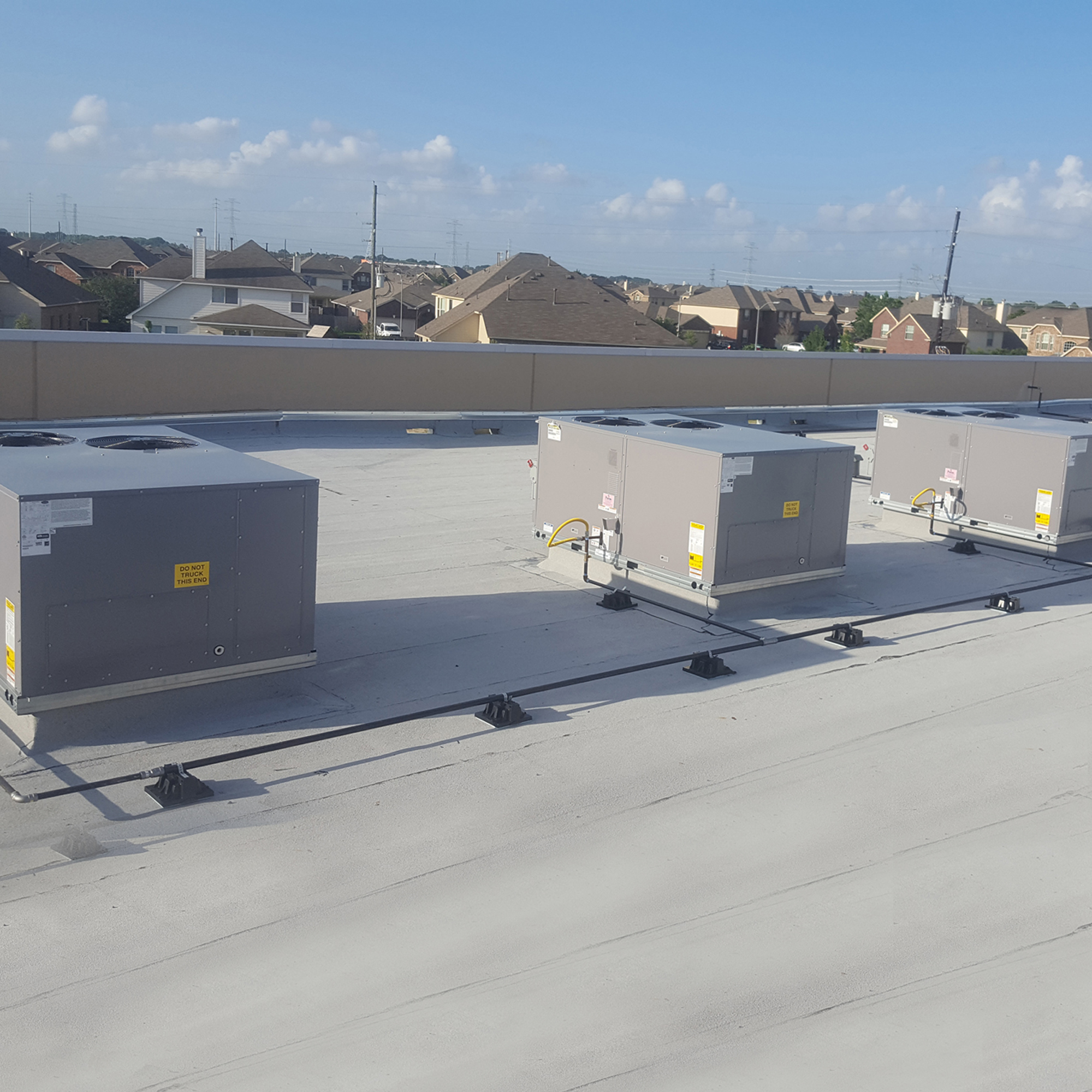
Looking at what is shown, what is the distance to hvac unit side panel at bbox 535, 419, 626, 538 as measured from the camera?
34.3 ft

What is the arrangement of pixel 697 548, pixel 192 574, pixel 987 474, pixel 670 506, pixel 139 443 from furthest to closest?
pixel 987 474 < pixel 670 506 < pixel 697 548 < pixel 139 443 < pixel 192 574

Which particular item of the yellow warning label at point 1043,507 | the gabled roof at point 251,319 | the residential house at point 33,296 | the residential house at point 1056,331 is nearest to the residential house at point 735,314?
the residential house at point 1056,331

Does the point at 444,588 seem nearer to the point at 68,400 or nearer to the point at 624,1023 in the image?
the point at 624,1023

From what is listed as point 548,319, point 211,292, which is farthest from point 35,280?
point 548,319

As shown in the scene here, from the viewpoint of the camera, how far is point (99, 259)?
104 metres

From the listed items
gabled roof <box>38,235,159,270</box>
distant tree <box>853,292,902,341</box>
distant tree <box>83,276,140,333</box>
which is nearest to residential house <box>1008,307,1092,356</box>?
distant tree <box>853,292,902,341</box>

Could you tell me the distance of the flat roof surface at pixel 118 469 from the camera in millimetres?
6680

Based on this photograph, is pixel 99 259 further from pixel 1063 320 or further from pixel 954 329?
pixel 1063 320

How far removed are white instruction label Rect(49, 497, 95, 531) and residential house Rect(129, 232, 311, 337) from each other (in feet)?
181

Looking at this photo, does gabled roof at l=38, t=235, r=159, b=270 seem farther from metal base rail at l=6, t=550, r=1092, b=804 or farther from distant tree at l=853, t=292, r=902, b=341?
metal base rail at l=6, t=550, r=1092, b=804

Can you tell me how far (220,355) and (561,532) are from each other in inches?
431

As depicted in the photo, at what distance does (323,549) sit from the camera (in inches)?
460

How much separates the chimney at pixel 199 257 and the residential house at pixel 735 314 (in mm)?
42944

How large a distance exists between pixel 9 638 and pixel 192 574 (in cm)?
105
